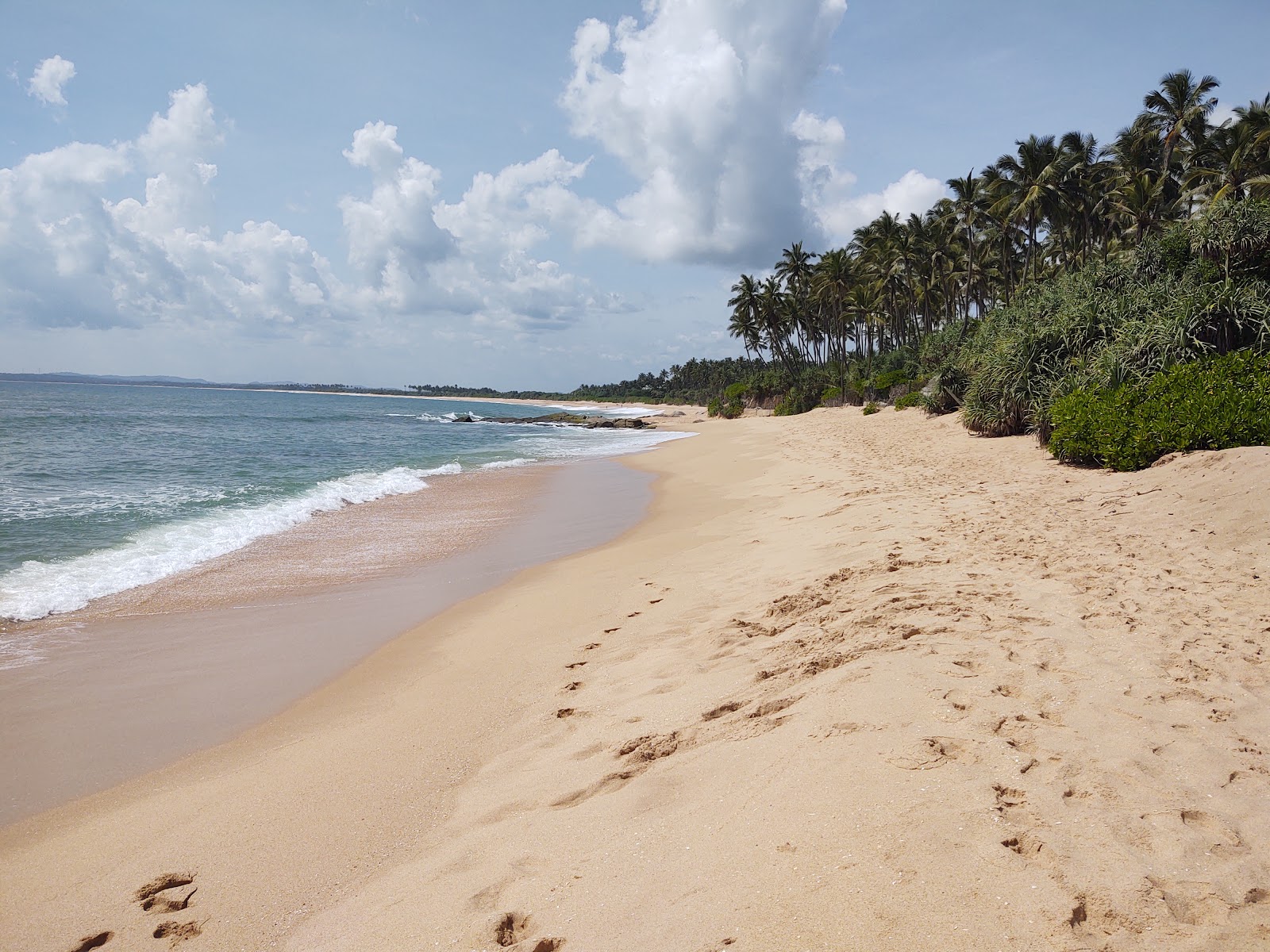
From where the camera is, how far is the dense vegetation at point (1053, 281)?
42.0ft

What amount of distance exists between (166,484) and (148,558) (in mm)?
8631

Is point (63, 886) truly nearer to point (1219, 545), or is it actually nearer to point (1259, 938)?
point (1259, 938)

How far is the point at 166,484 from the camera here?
16500 millimetres

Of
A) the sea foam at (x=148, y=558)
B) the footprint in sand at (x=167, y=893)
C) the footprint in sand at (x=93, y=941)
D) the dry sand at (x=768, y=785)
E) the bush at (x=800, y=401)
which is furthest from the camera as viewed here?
the bush at (x=800, y=401)

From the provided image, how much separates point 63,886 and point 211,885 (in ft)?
2.55

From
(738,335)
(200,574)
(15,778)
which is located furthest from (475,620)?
(738,335)

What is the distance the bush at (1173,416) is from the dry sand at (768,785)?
323 cm

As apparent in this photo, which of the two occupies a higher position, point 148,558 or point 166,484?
point 166,484

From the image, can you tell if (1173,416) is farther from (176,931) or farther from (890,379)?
(890,379)

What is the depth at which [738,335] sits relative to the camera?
66188 mm

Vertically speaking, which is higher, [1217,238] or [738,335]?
[738,335]

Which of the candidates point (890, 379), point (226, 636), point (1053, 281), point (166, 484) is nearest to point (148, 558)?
point (226, 636)

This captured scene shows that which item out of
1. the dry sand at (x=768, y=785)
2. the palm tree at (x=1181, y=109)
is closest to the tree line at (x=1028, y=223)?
the palm tree at (x=1181, y=109)

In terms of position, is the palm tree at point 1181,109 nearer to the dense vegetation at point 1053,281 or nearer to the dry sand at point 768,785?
the dense vegetation at point 1053,281
